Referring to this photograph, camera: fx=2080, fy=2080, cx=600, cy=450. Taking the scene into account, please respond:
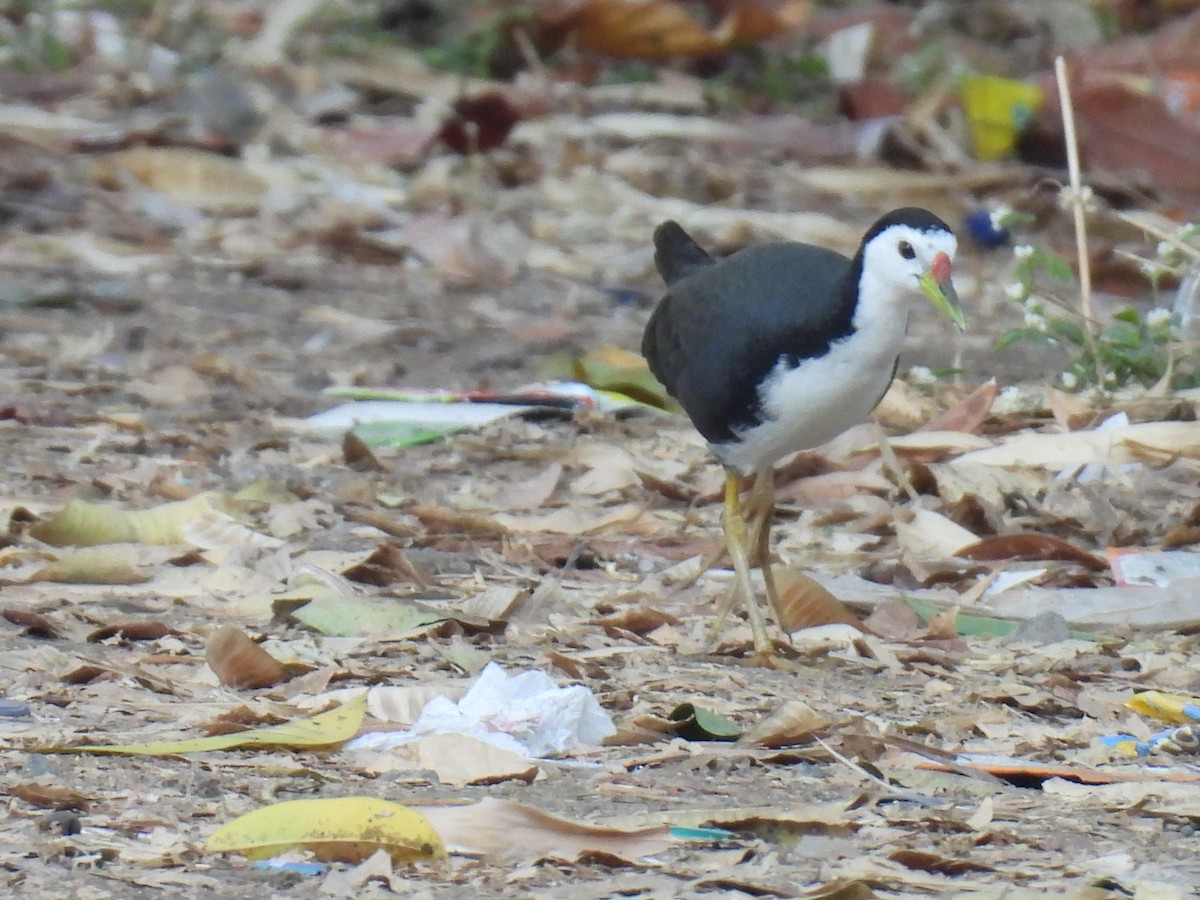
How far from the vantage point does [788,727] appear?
3268 millimetres

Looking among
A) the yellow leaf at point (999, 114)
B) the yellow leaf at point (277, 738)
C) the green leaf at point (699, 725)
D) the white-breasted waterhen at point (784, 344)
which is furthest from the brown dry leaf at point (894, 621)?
the yellow leaf at point (999, 114)

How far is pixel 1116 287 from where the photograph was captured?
795cm

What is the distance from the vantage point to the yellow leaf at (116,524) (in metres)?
4.48

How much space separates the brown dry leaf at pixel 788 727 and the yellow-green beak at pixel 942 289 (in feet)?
2.94

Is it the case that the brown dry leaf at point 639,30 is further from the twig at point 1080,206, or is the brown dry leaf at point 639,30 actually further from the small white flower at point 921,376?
the twig at point 1080,206

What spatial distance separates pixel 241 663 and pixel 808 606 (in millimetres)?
1297

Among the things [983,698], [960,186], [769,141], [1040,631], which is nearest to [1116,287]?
[960,186]

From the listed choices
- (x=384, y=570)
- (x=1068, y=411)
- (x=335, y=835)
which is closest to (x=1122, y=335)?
(x=1068, y=411)

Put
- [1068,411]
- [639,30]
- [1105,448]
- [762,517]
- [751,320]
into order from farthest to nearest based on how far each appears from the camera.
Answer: [639,30] → [1068,411] → [1105,448] → [762,517] → [751,320]

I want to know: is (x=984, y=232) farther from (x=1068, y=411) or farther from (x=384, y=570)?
(x=384, y=570)

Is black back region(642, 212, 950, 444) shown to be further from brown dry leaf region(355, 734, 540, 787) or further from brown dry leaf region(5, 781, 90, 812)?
brown dry leaf region(5, 781, 90, 812)

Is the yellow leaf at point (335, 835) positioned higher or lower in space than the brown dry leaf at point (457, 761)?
higher

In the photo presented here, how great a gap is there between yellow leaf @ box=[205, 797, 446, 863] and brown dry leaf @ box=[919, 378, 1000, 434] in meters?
3.23

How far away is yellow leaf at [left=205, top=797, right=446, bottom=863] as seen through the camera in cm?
263
